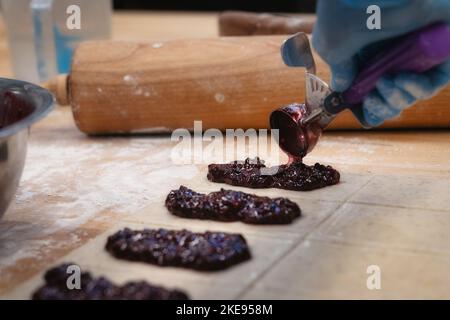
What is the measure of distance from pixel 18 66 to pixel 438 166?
7.28 ft

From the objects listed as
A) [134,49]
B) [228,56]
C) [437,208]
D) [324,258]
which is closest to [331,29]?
[324,258]

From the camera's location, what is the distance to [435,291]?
1.53 metres

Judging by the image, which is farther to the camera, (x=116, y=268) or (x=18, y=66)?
(x=18, y=66)

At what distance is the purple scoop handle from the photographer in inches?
61.6

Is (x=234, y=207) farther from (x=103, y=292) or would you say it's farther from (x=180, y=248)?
(x=103, y=292)

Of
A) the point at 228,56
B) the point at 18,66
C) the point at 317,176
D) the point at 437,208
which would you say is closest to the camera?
the point at 437,208

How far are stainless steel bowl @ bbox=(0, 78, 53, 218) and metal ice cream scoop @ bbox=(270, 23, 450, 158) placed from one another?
0.66 meters

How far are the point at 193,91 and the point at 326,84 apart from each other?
935 millimetres

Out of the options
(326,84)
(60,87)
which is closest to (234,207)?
(326,84)

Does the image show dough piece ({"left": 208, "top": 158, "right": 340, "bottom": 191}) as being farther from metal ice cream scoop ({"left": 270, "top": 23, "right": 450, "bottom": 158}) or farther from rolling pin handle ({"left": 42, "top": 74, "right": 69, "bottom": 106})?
rolling pin handle ({"left": 42, "top": 74, "right": 69, "bottom": 106})

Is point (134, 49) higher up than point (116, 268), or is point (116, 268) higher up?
point (134, 49)

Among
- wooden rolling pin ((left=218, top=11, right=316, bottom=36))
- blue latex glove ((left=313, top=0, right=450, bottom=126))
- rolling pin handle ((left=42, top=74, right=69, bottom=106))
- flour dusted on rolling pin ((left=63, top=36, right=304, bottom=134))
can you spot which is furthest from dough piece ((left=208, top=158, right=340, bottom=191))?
wooden rolling pin ((left=218, top=11, right=316, bottom=36))

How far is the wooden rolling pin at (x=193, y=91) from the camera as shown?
2836 millimetres

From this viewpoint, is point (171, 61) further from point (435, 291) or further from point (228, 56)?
point (435, 291)
